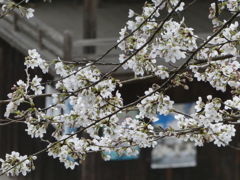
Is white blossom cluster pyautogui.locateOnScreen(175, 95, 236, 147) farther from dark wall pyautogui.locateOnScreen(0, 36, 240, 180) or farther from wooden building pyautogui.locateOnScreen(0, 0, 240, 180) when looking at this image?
dark wall pyautogui.locateOnScreen(0, 36, 240, 180)

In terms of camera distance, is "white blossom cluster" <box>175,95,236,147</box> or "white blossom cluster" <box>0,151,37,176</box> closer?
"white blossom cluster" <box>175,95,236,147</box>

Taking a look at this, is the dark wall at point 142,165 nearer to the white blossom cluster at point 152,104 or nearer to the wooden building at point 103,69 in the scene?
the wooden building at point 103,69

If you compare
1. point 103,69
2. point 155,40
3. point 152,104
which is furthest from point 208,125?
point 103,69

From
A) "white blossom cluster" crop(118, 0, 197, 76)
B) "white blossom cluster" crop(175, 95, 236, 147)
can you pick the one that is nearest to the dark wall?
"white blossom cluster" crop(175, 95, 236, 147)

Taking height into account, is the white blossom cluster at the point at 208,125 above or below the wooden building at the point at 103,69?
below

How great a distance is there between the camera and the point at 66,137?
4160 millimetres

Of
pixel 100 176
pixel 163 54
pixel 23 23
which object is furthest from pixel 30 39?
pixel 163 54

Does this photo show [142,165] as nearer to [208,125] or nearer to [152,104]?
[208,125]

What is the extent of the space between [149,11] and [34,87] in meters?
0.88

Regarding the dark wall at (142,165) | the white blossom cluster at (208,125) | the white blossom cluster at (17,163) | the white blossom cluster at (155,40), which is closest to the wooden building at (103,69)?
the dark wall at (142,165)

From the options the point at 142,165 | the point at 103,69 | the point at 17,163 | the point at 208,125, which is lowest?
the point at 17,163

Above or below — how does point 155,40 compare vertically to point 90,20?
below

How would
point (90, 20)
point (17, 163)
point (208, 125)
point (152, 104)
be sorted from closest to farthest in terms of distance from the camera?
point (152, 104) → point (208, 125) → point (17, 163) → point (90, 20)

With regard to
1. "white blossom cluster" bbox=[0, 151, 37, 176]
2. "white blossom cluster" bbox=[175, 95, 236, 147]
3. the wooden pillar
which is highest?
the wooden pillar
